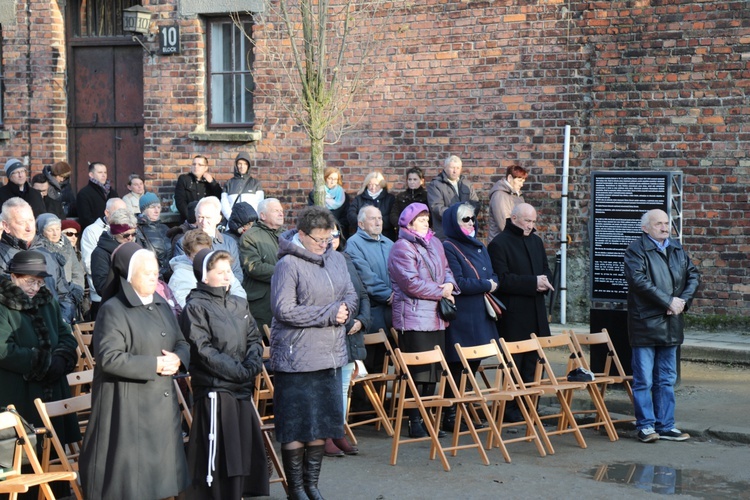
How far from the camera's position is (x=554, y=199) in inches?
559

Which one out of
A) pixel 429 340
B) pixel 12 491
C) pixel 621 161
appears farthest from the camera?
pixel 621 161

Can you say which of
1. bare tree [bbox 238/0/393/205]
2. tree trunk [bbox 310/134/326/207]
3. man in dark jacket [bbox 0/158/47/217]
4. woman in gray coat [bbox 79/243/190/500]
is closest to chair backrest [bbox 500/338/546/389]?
woman in gray coat [bbox 79/243/190/500]

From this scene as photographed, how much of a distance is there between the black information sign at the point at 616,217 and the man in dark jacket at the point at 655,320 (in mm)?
1730

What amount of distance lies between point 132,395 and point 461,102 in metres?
8.95

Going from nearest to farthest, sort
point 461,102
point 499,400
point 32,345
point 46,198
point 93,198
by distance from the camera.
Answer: point 32,345 < point 499,400 < point 46,198 < point 461,102 < point 93,198

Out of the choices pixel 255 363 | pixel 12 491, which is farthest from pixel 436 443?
pixel 12 491

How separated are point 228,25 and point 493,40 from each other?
4.12 m

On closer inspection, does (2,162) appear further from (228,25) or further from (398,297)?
(398,297)

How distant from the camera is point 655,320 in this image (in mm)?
9406

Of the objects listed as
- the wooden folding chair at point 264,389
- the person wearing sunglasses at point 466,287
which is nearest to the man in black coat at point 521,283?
the person wearing sunglasses at point 466,287

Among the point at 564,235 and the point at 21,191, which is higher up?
the point at 21,191

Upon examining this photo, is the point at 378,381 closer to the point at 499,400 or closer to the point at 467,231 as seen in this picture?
the point at 499,400

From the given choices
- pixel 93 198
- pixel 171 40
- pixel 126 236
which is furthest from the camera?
pixel 171 40

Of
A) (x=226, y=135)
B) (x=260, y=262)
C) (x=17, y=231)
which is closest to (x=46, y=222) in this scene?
(x=17, y=231)
